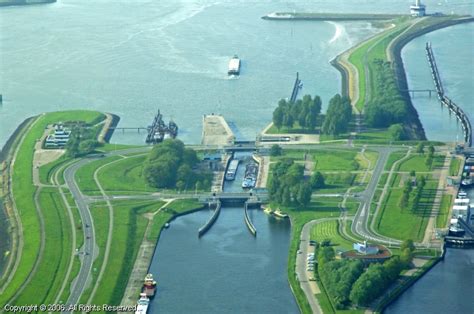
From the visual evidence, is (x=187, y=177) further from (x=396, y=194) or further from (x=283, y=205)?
(x=396, y=194)

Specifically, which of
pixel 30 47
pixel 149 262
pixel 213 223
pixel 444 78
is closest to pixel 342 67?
pixel 444 78

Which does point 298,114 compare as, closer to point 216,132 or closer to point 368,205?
point 216,132

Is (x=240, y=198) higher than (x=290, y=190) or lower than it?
lower

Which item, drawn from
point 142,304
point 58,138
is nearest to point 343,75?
point 58,138

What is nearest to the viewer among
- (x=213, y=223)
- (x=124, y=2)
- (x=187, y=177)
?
(x=213, y=223)

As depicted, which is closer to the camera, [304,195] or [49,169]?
[304,195]

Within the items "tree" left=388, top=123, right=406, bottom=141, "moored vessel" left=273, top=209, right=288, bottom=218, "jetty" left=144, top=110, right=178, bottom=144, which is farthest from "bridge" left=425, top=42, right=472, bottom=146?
"jetty" left=144, top=110, right=178, bottom=144
